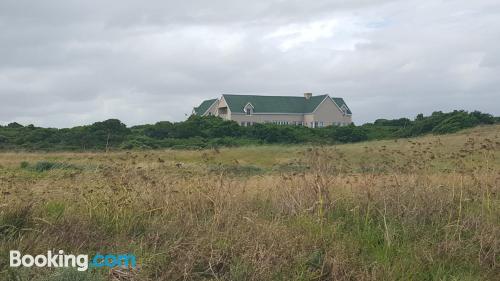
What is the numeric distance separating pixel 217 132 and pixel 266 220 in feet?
107

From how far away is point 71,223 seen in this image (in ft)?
20.0

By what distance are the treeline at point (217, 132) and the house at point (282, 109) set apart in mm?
13047

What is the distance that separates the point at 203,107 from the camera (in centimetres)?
6169

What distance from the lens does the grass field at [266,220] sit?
5.50m

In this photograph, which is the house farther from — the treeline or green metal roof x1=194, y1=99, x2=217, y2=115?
the treeline

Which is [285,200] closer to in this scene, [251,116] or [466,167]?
[466,167]

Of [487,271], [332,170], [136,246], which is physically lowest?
[487,271]

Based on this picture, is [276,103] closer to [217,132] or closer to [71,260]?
[217,132]

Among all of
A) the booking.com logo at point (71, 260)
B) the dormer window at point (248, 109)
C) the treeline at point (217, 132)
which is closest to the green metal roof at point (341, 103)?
the dormer window at point (248, 109)

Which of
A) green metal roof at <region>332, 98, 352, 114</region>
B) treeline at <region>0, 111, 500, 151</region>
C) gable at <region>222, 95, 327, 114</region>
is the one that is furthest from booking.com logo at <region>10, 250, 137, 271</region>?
green metal roof at <region>332, 98, 352, 114</region>

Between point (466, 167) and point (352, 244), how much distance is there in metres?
3.82

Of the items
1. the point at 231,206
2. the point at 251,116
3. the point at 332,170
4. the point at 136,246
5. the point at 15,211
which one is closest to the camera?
the point at 136,246

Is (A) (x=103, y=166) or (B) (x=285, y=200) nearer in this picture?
(B) (x=285, y=200)

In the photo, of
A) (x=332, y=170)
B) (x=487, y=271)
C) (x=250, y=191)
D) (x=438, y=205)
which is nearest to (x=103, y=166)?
(x=250, y=191)
